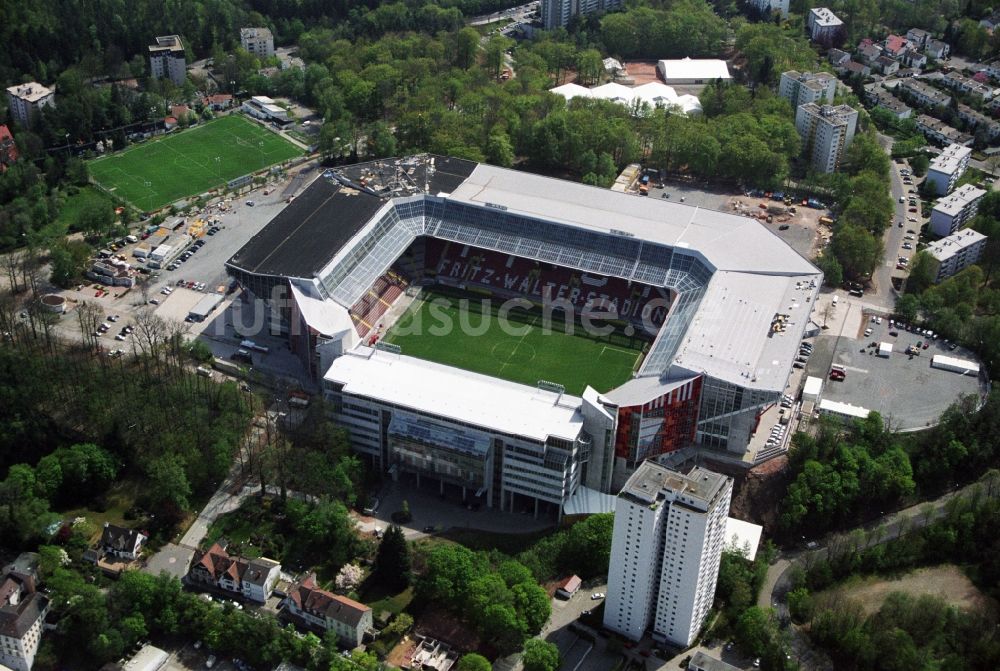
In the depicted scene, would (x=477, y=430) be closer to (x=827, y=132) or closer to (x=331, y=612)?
(x=331, y=612)

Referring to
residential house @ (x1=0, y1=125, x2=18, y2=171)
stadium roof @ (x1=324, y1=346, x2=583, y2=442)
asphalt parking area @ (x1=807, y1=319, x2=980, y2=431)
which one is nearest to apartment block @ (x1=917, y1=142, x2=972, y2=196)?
asphalt parking area @ (x1=807, y1=319, x2=980, y2=431)

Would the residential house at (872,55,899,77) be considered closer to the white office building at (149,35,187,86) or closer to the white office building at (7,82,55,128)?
the white office building at (149,35,187,86)

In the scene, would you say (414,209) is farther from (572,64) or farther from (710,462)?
(572,64)

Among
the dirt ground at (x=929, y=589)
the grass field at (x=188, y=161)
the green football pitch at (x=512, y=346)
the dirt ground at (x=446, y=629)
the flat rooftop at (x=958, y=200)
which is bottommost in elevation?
the dirt ground at (x=446, y=629)

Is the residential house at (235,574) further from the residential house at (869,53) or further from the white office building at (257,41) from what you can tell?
the residential house at (869,53)

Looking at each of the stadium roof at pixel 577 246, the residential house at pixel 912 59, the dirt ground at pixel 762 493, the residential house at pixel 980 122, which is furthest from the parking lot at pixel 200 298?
the residential house at pixel 912 59

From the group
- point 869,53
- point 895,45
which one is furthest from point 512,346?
point 895,45
